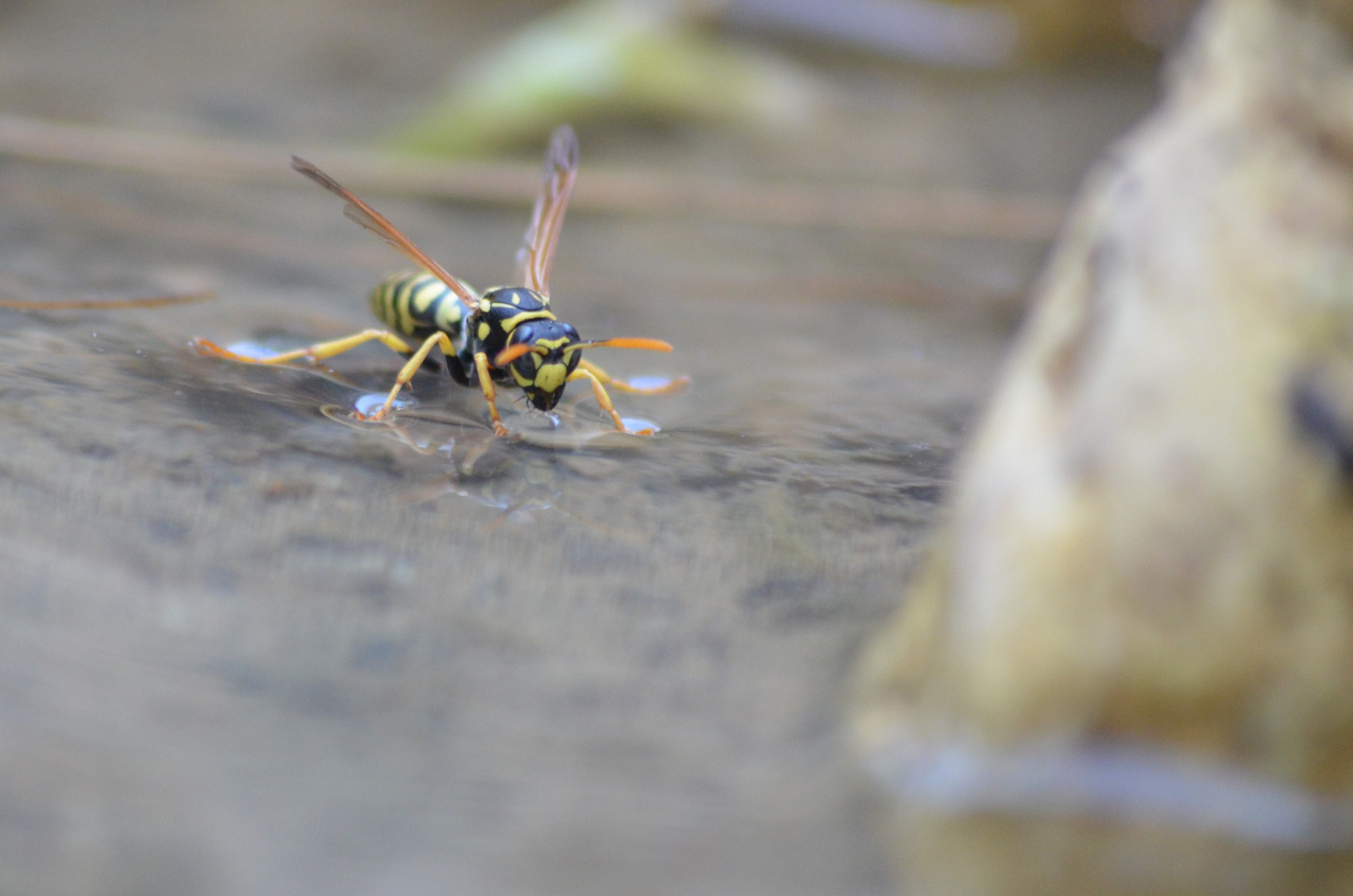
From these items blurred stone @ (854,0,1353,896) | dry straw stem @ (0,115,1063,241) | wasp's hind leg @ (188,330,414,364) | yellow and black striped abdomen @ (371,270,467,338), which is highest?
dry straw stem @ (0,115,1063,241)

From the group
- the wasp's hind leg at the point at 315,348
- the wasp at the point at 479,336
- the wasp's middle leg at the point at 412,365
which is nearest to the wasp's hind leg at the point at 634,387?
the wasp at the point at 479,336

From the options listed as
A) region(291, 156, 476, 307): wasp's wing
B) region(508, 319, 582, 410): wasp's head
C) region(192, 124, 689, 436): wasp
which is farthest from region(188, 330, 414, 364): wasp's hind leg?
region(508, 319, 582, 410): wasp's head

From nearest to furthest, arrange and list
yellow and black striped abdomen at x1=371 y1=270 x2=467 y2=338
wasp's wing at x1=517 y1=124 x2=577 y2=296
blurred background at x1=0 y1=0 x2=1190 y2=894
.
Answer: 1. blurred background at x1=0 y1=0 x2=1190 y2=894
2. yellow and black striped abdomen at x1=371 y1=270 x2=467 y2=338
3. wasp's wing at x1=517 y1=124 x2=577 y2=296

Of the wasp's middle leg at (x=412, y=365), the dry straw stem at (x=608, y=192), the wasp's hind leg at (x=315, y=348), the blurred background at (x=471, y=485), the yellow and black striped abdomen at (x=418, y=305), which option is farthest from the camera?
the dry straw stem at (x=608, y=192)

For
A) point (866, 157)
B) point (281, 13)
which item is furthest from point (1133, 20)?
point (281, 13)

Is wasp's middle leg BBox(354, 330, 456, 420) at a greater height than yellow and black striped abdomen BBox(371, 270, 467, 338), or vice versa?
yellow and black striped abdomen BBox(371, 270, 467, 338)

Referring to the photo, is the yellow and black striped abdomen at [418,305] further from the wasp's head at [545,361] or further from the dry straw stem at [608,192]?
the dry straw stem at [608,192]

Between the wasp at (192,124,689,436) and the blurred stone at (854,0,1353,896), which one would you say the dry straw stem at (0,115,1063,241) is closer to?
the wasp at (192,124,689,436)
